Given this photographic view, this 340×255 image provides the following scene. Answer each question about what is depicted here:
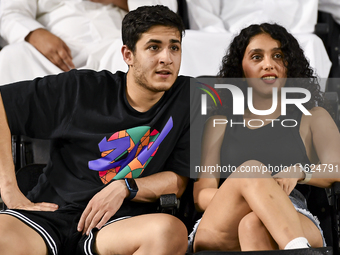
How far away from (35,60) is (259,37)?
44.3 inches

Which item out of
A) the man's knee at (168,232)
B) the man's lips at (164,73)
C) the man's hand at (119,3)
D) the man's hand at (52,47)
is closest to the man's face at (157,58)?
the man's lips at (164,73)

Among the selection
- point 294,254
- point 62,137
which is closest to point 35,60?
point 62,137

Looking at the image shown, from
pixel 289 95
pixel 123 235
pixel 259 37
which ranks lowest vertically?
pixel 123 235

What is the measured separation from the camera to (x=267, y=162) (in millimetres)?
1619

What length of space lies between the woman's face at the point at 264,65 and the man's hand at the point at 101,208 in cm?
69

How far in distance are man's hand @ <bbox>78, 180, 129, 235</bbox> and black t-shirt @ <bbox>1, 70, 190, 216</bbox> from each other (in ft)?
0.27

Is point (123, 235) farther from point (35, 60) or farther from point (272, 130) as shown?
point (35, 60)

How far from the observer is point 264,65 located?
5.44 feet

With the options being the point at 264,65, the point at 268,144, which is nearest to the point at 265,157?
the point at 268,144

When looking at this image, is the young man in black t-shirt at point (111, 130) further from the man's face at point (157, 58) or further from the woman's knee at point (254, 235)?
the woman's knee at point (254, 235)

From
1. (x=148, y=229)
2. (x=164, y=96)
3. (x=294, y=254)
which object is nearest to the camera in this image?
(x=294, y=254)

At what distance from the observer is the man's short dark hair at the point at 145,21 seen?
4.98 ft

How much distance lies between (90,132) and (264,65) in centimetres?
71

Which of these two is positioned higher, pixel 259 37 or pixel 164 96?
pixel 259 37
